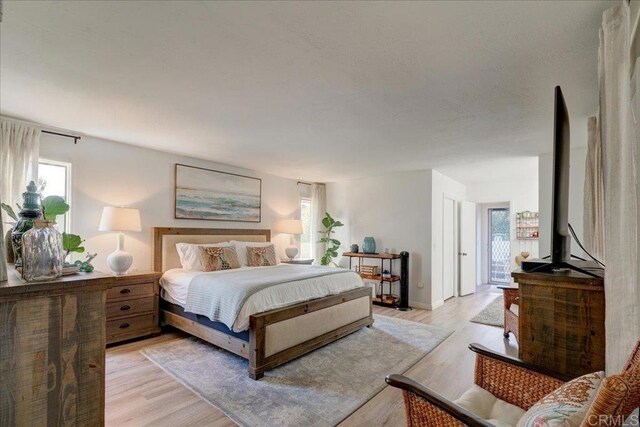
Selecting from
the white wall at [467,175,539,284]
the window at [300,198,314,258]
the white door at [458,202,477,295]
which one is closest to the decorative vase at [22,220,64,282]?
the window at [300,198,314,258]

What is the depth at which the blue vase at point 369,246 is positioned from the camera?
580cm

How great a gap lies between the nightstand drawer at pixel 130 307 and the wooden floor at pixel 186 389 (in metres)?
0.34

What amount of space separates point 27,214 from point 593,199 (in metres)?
3.89

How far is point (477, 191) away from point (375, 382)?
18.9 feet

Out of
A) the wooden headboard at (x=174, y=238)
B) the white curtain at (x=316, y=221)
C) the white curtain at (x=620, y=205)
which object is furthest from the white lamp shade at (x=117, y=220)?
the white curtain at (x=620, y=205)

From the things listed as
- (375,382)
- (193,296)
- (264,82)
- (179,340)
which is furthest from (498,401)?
(179,340)

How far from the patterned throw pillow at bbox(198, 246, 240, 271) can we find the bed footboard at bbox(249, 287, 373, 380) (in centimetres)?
151

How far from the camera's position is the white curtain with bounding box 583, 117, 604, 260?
Answer: 248 cm

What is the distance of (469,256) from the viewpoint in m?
6.51

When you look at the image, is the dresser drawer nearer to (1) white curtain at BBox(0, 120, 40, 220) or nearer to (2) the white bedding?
(2) the white bedding

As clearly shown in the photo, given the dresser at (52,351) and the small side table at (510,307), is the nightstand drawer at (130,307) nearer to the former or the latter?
the dresser at (52,351)

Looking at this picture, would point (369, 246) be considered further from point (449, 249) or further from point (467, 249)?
point (467, 249)

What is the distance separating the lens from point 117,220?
3.53 meters

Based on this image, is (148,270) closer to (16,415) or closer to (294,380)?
(294,380)
